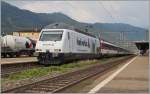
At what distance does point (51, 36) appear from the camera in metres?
30.6

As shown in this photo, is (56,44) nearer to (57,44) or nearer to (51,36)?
(57,44)

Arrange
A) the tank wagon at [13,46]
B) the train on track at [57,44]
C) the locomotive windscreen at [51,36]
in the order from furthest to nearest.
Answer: the tank wagon at [13,46], the locomotive windscreen at [51,36], the train on track at [57,44]

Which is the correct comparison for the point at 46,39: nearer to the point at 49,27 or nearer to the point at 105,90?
the point at 49,27

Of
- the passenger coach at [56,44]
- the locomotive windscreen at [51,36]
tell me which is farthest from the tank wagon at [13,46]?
the locomotive windscreen at [51,36]

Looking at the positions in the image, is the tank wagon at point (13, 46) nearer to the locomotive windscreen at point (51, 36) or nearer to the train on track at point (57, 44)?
the train on track at point (57, 44)

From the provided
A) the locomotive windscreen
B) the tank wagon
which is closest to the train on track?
the locomotive windscreen

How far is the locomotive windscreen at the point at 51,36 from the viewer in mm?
30359

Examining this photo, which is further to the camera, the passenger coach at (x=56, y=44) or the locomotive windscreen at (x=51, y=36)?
the locomotive windscreen at (x=51, y=36)

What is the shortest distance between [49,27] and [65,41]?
2216 mm

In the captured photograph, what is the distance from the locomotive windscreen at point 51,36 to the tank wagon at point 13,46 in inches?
786

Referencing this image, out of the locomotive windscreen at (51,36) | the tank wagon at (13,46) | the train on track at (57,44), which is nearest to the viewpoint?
the train on track at (57,44)

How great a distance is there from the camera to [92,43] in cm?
4491

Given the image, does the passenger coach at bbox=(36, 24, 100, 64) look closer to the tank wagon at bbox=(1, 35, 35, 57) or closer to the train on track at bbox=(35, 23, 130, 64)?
the train on track at bbox=(35, 23, 130, 64)

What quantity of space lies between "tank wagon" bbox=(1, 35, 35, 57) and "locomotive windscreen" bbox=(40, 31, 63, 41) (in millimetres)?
19953
